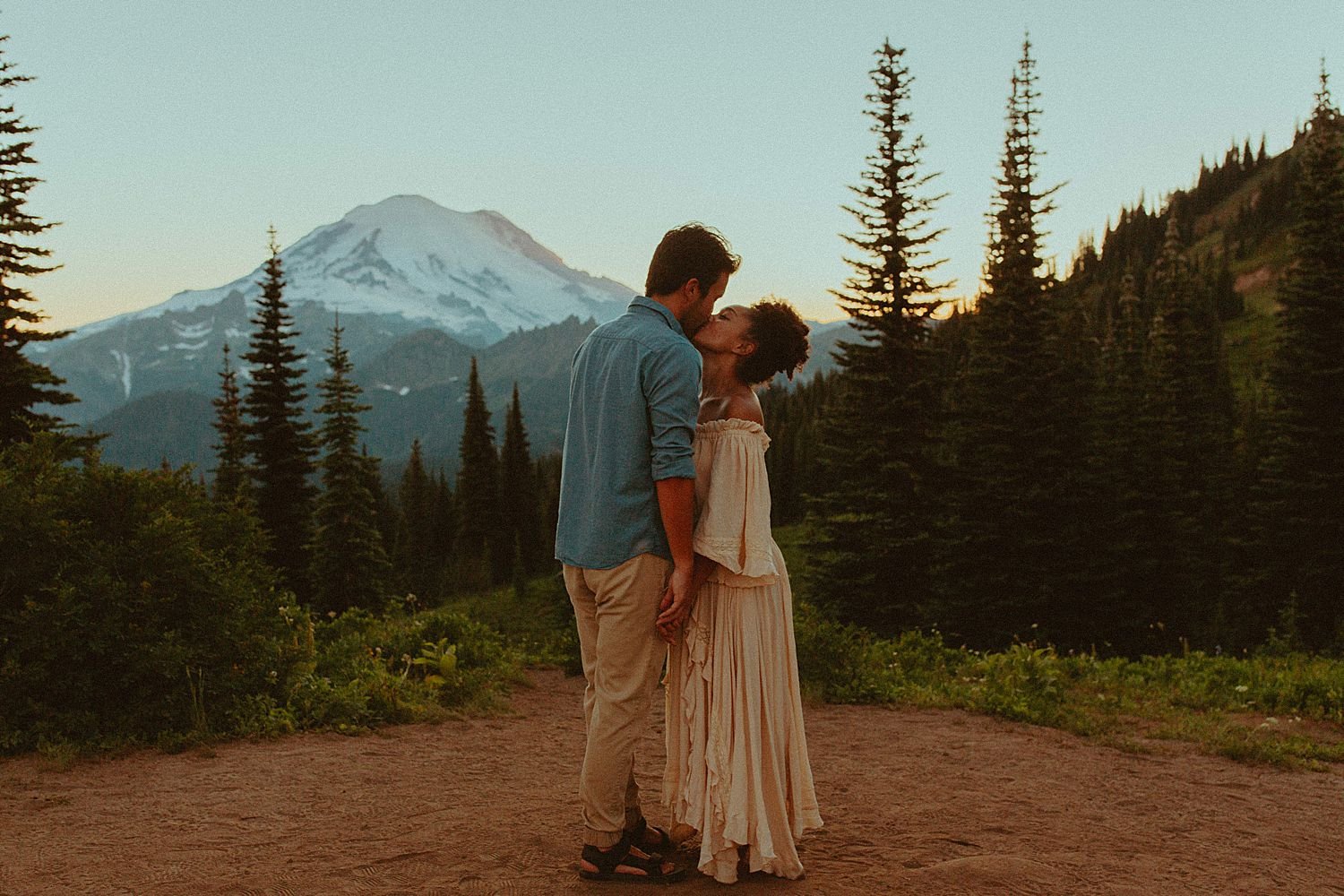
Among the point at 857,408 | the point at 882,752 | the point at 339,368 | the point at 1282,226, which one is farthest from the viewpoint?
the point at 1282,226

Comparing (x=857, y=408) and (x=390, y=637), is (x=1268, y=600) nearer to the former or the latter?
(x=857, y=408)

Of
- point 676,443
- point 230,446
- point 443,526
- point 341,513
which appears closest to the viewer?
point 676,443

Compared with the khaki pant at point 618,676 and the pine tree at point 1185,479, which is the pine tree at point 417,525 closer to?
the pine tree at point 1185,479

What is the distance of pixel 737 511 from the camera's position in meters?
4.04

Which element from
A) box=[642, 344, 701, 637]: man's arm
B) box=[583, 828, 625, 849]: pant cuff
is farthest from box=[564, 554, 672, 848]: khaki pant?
box=[642, 344, 701, 637]: man's arm

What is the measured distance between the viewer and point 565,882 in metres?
4.04

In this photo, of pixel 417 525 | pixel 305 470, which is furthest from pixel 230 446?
pixel 417 525

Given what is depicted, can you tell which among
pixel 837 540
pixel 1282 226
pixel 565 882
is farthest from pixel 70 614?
pixel 1282 226

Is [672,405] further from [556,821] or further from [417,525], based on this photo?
[417,525]

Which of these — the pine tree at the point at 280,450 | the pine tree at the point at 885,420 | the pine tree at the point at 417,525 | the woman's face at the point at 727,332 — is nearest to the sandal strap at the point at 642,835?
the woman's face at the point at 727,332

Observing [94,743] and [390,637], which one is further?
[390,637]

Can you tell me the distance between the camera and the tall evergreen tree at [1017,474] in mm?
27609

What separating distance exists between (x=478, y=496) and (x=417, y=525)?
11.4 metres

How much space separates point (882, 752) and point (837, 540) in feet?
69.7
